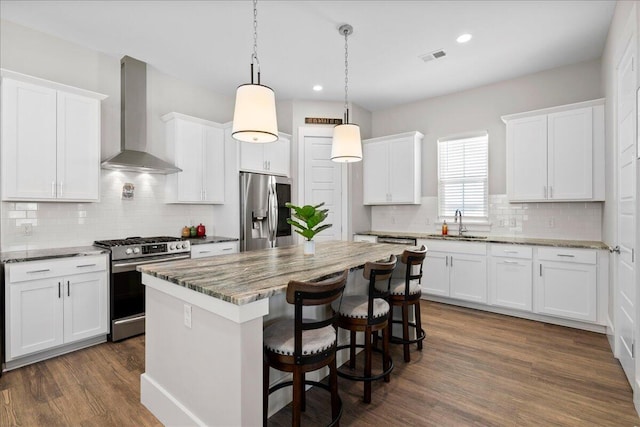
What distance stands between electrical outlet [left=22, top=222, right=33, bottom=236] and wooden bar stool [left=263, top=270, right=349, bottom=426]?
10.0ft

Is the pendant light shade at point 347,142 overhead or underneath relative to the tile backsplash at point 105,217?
overhead

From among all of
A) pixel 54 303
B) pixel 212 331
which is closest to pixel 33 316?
pixel 54 303

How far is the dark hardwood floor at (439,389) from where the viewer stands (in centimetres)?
206

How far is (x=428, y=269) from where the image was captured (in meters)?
4.65

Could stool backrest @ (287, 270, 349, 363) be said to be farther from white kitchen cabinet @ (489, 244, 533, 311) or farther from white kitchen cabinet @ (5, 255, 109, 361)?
white kitchen cabinet @ (489, 244, 533, 311)

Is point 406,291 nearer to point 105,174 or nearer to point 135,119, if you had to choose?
point 105,174

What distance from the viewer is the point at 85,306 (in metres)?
3.10

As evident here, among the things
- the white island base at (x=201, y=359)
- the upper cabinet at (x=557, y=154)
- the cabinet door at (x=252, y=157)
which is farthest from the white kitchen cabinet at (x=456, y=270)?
the white island base at (x=201, y=359)

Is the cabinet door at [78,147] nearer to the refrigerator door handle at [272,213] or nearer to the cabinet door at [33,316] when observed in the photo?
the cabinet door at [33,316]

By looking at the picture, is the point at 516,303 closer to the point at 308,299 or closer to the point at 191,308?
the point at 308,299

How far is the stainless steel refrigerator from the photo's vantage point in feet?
14.8

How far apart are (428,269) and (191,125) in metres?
3.95

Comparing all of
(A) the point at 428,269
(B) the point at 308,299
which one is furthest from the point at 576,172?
(B) the point at 308,299

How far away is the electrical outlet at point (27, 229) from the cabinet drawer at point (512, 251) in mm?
5322
